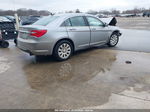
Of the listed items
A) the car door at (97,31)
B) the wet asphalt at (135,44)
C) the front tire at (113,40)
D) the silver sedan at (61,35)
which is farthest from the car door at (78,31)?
the wet asphalt at (135,44)

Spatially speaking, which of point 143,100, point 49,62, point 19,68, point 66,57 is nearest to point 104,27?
point 66,57

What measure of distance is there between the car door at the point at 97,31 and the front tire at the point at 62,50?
115 cm

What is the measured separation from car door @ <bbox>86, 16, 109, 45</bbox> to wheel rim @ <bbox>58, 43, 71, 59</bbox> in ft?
3.86

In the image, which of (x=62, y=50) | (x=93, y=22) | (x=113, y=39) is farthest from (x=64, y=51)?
(x=113, y=39)

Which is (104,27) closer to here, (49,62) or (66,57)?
(66,57)

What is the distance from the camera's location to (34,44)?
4.92 metres

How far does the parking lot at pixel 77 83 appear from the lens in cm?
296

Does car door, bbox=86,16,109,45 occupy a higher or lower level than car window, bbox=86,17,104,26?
lower

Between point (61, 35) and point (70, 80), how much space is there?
1.84 meters

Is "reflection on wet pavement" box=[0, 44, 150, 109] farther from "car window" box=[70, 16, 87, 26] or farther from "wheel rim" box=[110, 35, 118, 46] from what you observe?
"wheel rim" box=[110, 35, 118, 46]

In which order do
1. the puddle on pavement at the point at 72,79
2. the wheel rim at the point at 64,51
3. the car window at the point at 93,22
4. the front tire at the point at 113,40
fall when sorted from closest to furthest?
the puddle on pavement at the point at 72,79
the wheel rim at the point at 64,51
the car window at the point at 93,22
the front tire at the point at 113,40

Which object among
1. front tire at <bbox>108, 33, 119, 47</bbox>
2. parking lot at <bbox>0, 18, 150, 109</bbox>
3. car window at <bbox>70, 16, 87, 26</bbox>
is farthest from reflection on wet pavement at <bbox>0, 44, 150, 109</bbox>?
front tire at <bbox>108, 33, 119, 47</bbox>

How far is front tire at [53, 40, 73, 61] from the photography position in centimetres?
527

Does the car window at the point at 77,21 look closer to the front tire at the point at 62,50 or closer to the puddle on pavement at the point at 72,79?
the front tire at the point at 62,50
